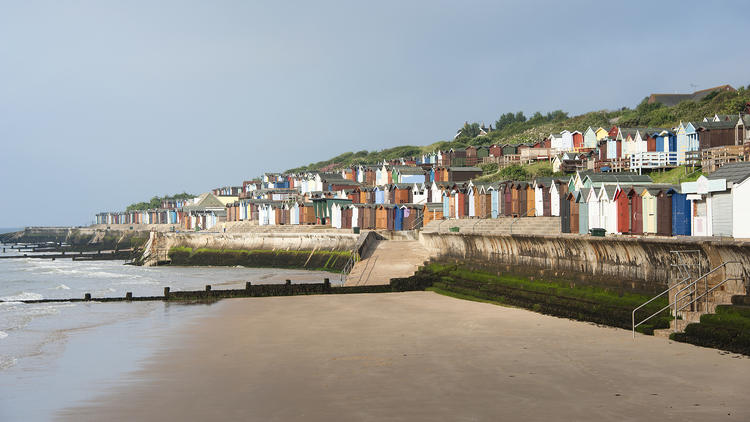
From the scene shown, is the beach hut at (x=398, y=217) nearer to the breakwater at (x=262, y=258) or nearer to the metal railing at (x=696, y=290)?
the breakwater at (x=262, y=258)

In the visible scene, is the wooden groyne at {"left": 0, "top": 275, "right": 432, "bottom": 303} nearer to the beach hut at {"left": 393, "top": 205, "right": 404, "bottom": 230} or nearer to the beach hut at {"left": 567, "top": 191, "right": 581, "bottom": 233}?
the beach hut at {"left": 567, "top": 191, "right": 581, "bottom": 233}

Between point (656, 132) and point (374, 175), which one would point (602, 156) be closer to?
point (656, 132)

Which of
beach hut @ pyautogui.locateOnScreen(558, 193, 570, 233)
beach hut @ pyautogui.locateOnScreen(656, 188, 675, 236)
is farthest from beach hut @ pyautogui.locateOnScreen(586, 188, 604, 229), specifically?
beach hut @ pyautogui.locateOnScreen(656, 188, 675, 236)

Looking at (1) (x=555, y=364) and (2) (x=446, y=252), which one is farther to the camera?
(2) (x=446, y=252)

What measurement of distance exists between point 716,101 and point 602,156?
4935 centimetres

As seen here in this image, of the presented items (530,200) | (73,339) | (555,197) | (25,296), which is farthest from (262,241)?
(73,339)

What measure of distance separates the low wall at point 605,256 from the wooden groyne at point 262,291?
5.00 meters

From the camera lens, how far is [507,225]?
49500 millimetres

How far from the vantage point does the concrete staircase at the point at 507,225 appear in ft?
143

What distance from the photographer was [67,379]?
21.5m

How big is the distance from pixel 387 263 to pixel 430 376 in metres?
32.5

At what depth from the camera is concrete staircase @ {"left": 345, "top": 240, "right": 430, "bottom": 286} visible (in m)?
49.1

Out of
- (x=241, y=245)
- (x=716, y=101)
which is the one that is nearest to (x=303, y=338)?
(x=241, y=245)

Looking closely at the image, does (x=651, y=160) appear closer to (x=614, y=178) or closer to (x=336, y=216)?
(x=614, y=178)
